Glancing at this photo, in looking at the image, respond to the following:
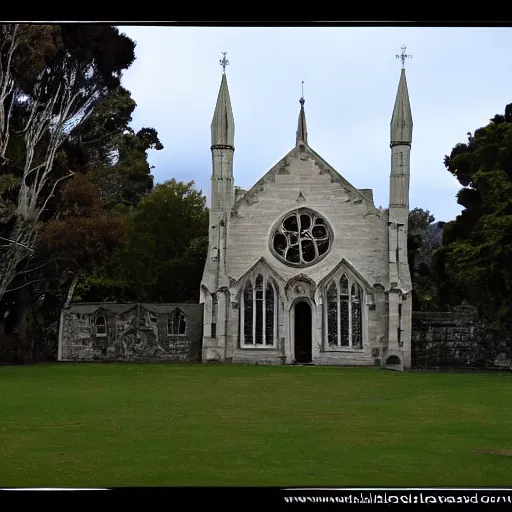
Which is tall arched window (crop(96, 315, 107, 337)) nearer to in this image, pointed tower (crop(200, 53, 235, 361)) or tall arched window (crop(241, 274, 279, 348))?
pointed tower (crop(200, 53, 235, 361))

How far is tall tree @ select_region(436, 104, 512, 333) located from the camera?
3094 cm

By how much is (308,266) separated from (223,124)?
22.5 ft

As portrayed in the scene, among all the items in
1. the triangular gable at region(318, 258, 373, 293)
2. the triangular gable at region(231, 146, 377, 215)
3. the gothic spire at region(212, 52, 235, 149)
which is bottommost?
the triangular gable at region(318, 258, 373, 293)

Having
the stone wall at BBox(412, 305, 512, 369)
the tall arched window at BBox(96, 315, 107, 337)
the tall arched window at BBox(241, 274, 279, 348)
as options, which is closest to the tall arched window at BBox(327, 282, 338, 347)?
the tall arched window at BBox(241, 274, 279, 348)

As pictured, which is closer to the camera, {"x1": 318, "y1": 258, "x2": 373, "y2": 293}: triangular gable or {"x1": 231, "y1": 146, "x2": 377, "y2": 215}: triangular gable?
{"x1": 318, "y1": 258, "x2": 373, "y2": 293}: triangular gable

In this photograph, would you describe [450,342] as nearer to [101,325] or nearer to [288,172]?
[288,172]

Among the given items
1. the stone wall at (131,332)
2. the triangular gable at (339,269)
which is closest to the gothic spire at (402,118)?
the triangular gable at (339,269)

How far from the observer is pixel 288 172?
35.7 m

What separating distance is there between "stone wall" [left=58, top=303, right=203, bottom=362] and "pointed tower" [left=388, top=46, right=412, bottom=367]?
25.1 feet

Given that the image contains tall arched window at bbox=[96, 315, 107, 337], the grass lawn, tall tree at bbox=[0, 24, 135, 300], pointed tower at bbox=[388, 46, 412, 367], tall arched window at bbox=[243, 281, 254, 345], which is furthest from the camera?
tall arched window at bbox=[96, 315, 107, 337]

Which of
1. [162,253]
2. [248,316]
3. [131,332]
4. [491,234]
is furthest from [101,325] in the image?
[491,234]

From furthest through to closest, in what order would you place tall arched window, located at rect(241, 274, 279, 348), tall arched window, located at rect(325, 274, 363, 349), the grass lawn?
1. tall arched window, located at rect(241, 274, 279, 348)
2. tall arched window, located at rect(325, 274, 363, 349)
3. the grass lawn

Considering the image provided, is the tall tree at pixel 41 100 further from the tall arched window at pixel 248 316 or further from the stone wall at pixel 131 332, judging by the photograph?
the tall arched window at pixel 248 316
